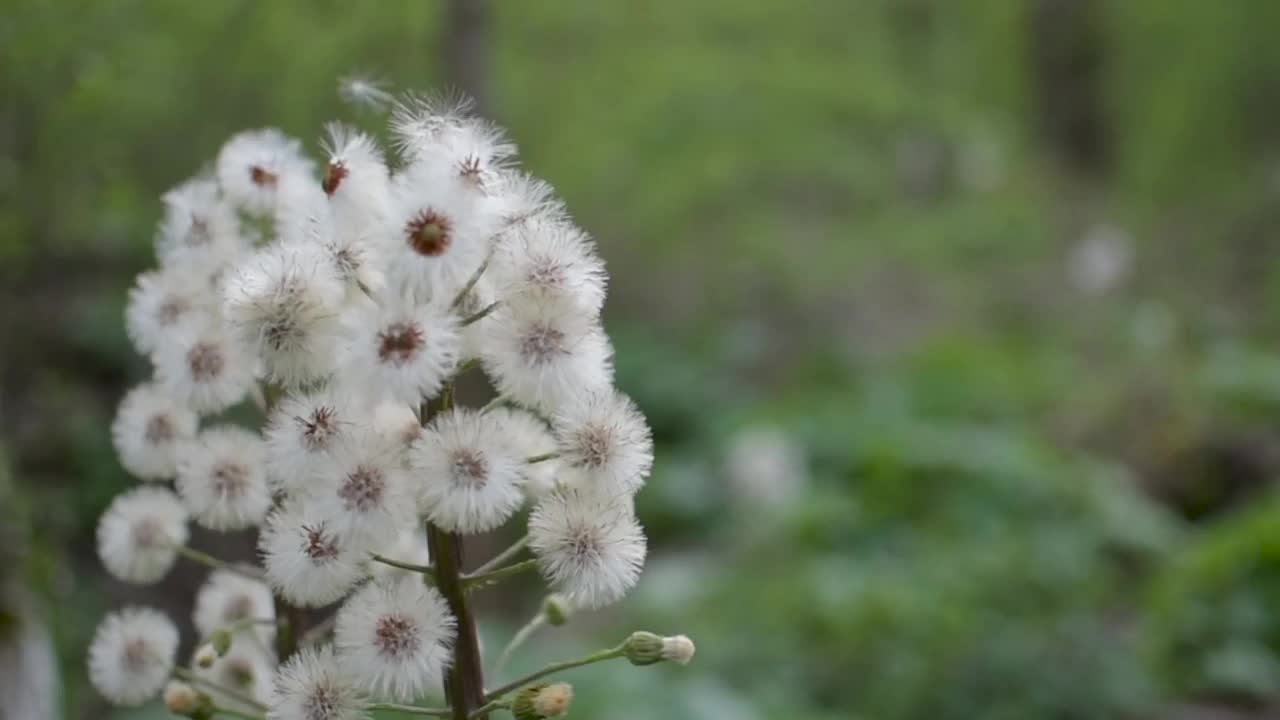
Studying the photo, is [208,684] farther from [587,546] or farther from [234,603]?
[587,546]

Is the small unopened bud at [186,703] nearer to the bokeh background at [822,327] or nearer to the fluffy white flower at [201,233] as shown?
the fluffy white flower at [201,233]

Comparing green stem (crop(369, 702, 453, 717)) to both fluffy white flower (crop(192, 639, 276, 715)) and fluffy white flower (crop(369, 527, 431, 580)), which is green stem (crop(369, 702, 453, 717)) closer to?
fluffy white flower (crop(369, 527, 431, 580))

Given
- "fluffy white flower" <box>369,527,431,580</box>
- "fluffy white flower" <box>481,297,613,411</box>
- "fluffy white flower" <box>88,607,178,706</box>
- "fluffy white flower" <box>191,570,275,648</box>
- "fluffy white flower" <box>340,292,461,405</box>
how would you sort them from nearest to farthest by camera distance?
"fluffy white flower" <box>340,292,461,405</box> < "fluffy white flower" <box>481,297,613,411</box> < "fluffy white flower" <box>369,527,431,580</box> < "fluffy white flower" <box>88,607,178,706</box> < "fluffy white flower" <box>191,570,275,648</box>

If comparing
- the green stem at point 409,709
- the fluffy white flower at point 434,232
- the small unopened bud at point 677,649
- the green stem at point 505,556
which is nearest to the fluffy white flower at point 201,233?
the fluffy white flower at point 434,232

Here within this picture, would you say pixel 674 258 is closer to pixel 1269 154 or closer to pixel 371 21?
pixel 371 21

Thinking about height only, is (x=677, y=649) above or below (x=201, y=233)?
below

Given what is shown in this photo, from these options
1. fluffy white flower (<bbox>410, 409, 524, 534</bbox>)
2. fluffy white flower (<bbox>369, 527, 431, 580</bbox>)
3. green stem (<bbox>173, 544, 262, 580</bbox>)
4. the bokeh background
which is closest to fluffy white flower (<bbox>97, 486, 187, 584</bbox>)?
green stem (<bbox>173, 544, 262, 580</bbox>)

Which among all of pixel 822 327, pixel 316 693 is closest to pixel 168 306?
pixel 316 693
